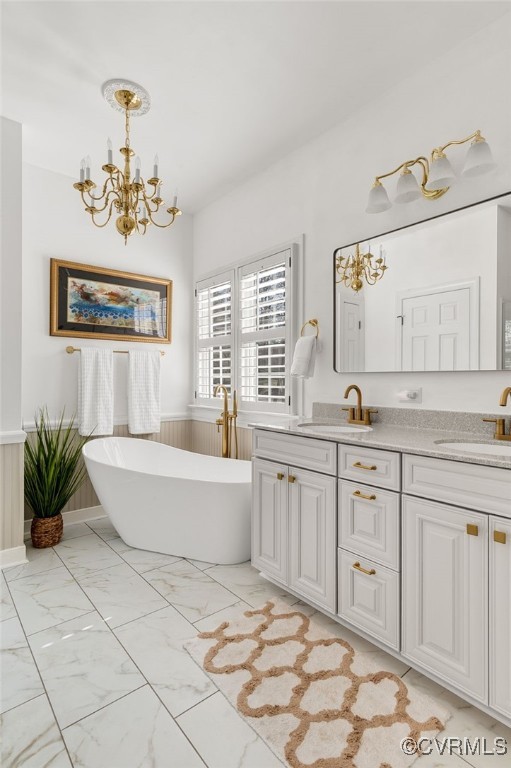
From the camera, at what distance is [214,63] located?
2.10 metres

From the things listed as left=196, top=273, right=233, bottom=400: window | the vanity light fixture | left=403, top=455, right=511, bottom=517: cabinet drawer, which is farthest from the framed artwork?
left=403, top=455, right=511, bottom=517: cabinet drawer

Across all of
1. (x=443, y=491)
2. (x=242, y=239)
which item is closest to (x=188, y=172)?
(x=242, y=239)

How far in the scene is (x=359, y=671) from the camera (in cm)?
163

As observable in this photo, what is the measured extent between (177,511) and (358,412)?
1.26 m

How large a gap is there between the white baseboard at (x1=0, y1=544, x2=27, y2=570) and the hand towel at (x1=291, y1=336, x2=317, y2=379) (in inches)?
81.4

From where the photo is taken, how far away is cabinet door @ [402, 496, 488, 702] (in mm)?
1362

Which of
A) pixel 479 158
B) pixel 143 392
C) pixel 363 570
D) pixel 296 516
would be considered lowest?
pixel 363 570

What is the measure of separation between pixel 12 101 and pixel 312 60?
1745 millimetres

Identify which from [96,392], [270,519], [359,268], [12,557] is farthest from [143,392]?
[359,268]

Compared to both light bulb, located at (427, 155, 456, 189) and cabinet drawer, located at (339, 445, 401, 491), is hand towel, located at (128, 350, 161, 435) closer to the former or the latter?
cabinet drawer, located at (339, 445, 401, 491)

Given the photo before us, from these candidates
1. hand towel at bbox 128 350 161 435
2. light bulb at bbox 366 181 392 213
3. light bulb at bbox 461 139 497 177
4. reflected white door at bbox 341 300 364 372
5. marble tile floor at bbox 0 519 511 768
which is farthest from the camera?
hand towel at bbox 128 350 161 435

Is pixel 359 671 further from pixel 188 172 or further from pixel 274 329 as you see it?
pixel 188 172

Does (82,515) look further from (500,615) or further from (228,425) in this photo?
(500,615)

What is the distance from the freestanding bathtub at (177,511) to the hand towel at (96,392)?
416mm
